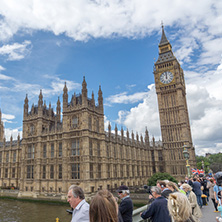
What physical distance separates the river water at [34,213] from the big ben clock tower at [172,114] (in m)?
42.9

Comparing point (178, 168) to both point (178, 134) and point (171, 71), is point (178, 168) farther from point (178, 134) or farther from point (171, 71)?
point (171, 71)

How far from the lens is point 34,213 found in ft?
109

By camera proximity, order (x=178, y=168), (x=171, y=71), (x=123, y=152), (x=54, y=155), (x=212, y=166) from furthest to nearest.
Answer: (x=212, y=166) → (x=171, y=71) → (x=178, y=168) → (x=123, y=152) → (x=54, y=155)

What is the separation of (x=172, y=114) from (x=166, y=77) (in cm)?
1391

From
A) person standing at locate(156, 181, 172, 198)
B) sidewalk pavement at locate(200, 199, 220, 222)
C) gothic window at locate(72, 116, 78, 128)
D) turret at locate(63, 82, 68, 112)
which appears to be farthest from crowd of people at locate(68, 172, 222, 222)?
turret at locate(63, 82, 68, 112)

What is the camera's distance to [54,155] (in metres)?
43.8

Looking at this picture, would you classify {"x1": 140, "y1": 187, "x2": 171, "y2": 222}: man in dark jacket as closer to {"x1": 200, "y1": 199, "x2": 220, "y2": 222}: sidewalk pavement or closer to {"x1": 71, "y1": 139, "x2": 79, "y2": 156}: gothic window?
{"x1": 200, "y1": 199, "x2": 220, "y2": 222}: sidewalk pavement

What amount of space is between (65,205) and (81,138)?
12563 mm

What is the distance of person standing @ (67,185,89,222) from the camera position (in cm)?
425

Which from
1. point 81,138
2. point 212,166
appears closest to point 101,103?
point 81,138

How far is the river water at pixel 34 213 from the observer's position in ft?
98.1

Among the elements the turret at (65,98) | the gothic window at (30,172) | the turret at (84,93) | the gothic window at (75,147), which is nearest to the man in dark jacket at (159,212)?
the gothic window at (75,147)

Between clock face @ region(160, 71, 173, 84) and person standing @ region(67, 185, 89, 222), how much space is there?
7435cm

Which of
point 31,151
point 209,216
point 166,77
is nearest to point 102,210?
point 209,216
